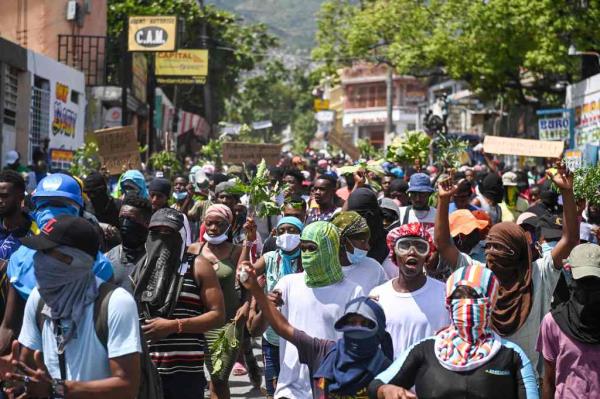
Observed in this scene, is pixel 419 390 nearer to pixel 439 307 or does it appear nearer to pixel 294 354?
pixel 439 307

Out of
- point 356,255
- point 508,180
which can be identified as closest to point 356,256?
point 356,255

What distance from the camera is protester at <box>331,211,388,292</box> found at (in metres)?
5.96

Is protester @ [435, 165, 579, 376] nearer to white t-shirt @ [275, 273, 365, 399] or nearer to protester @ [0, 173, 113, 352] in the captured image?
white t-shirt @ [275, 273, 365, 399]

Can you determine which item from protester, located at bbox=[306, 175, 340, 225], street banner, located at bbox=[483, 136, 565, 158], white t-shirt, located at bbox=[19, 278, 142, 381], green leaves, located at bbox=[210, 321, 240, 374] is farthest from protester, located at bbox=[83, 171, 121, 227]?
street banner, located at bbox=[483, 136, 565, 158]

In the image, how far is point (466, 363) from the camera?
4.22 meters

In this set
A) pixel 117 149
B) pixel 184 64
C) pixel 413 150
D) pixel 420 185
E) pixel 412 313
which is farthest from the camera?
pixel 184 64

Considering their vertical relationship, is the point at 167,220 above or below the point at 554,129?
below

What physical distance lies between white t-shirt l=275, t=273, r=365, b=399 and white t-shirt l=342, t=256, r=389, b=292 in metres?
0.13

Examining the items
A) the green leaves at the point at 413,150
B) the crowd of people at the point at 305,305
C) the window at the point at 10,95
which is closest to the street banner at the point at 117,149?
the window at the point at 10,95

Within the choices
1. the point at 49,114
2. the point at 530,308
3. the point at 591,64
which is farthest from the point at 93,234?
the point at 591,64

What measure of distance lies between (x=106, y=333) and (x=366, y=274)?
223 centimetres

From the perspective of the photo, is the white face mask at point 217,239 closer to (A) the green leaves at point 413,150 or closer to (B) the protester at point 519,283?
(B) the protester at point 519,283

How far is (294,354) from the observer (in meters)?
5.73

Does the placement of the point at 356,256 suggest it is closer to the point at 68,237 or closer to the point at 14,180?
the point at 14,180
